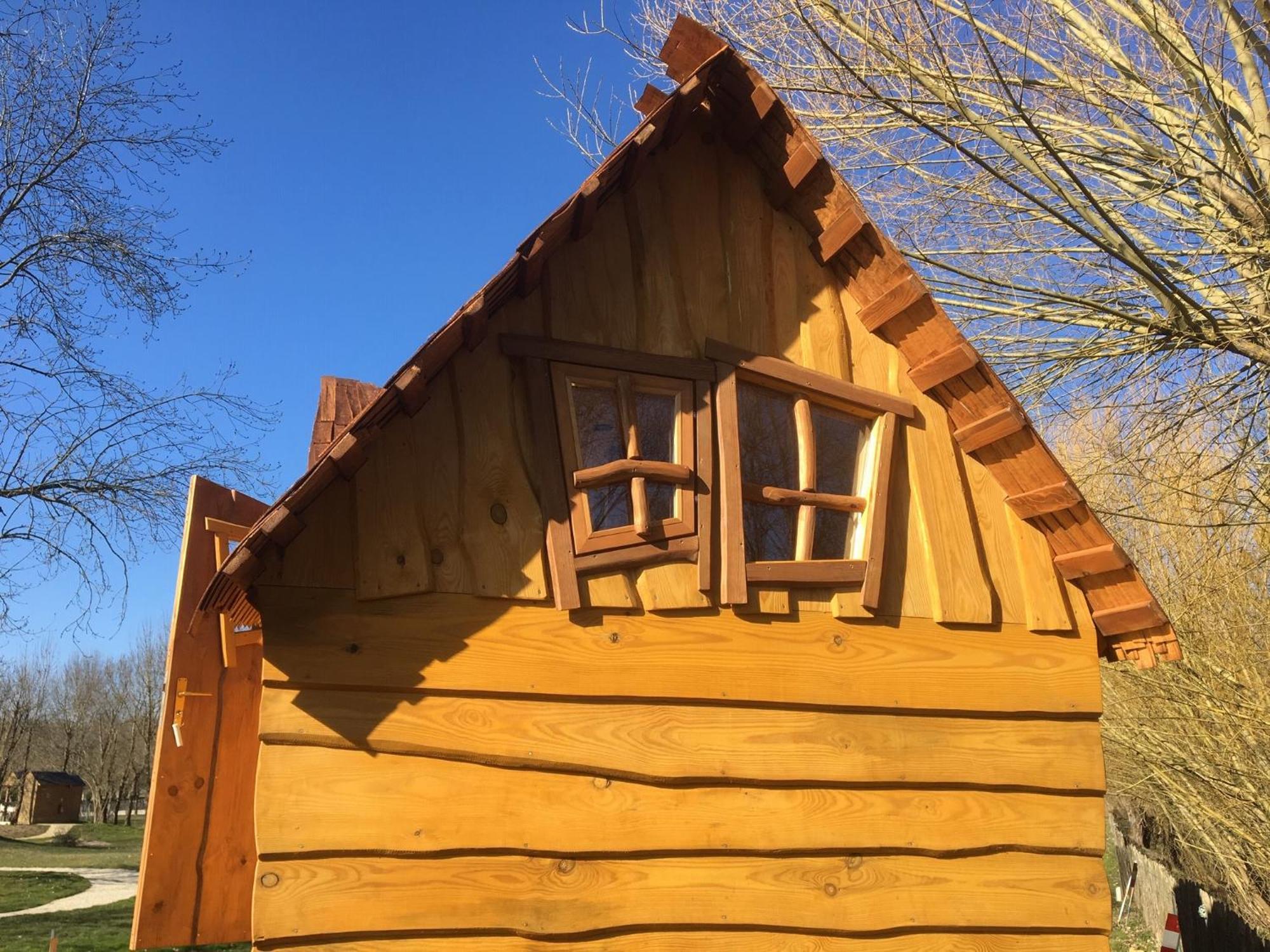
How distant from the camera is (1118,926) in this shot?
73.1 feet

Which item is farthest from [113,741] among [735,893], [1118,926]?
[735,893]

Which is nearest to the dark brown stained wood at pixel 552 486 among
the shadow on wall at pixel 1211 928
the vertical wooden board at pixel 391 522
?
the vertical wooden board at pixel 391 522

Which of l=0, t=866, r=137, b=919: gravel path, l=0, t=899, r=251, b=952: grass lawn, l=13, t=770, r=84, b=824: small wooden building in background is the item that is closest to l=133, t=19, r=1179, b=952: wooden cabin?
l=0, t=899, r=251, b=952: grass lawn

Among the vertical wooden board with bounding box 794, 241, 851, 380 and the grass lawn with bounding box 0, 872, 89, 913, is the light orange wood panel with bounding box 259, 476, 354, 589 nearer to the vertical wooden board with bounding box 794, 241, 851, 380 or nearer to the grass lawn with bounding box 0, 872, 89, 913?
the vertical wooden board with bounding box 794, 241, 851, 380

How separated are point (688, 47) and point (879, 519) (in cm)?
269

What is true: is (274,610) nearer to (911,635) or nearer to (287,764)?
(287,764)

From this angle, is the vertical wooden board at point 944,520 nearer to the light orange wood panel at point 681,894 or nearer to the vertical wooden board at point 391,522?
the light orange wood panel at point 681,894

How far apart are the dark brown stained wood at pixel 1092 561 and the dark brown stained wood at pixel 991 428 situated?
2.43ft

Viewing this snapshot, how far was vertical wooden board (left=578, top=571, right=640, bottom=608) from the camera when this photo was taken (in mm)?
4785

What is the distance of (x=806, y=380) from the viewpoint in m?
5.46

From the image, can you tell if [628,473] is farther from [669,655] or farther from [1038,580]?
[1038,580]

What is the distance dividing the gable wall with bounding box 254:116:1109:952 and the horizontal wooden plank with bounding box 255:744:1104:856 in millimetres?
12

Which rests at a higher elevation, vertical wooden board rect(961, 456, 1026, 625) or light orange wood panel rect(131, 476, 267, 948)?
vertical wooden board rect(961, 456, 1026, 625)

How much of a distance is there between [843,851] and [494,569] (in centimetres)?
219
